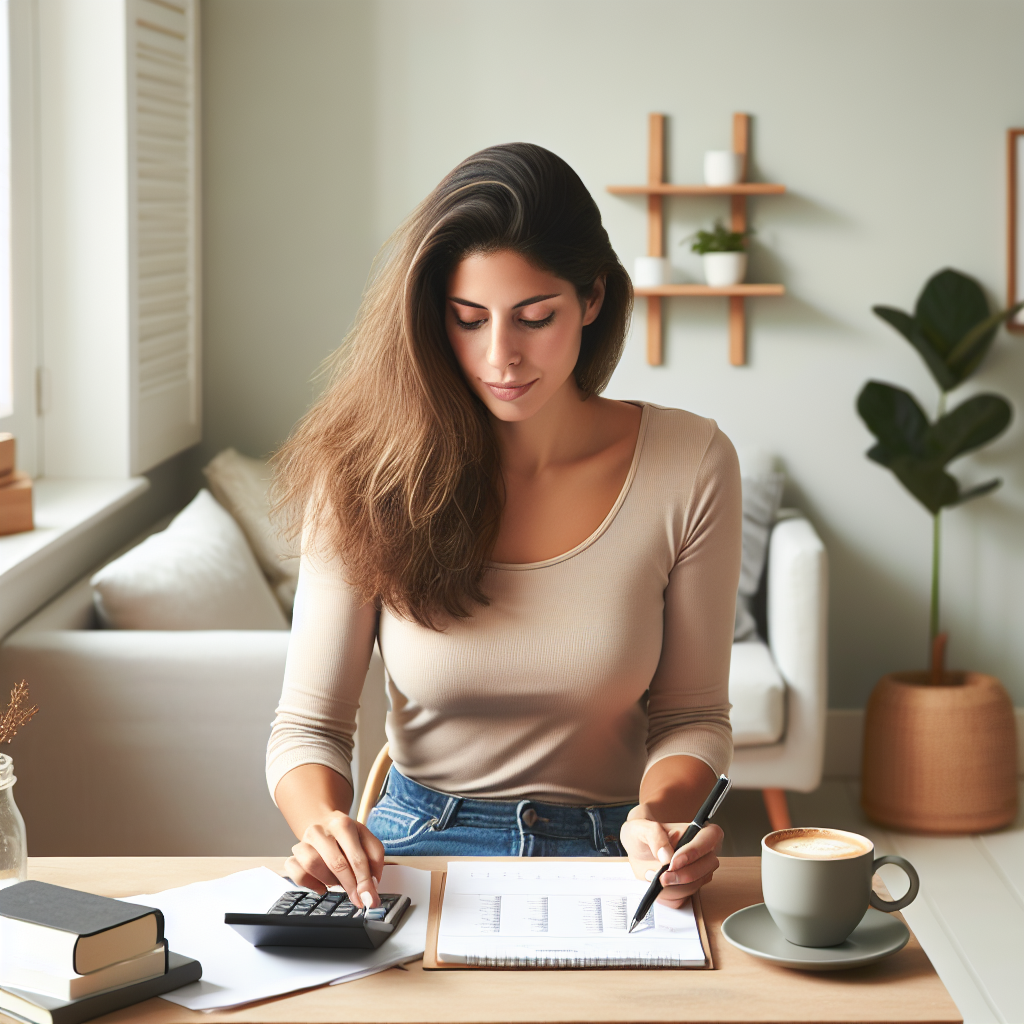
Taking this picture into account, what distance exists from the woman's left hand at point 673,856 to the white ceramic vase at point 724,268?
238cm

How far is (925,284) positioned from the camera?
10.9 feet

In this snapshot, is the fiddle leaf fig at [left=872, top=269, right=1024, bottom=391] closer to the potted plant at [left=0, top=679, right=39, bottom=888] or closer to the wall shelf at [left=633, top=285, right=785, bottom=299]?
the wall shelf at [left=633, top=285, right=785, bottom=299]

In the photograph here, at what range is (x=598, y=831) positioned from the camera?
4.39ft

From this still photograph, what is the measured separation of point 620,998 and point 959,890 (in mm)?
2088

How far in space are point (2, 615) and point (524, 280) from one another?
1242 millimetres

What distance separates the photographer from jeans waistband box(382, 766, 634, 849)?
1.34m

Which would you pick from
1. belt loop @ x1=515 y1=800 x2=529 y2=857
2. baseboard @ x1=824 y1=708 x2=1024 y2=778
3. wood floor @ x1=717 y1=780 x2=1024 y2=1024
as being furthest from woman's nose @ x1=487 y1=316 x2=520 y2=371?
baseboard @ x1=824 y1=708 x2=1024 y2=778

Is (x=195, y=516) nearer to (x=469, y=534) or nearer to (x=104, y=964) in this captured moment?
(x=469, y=534)

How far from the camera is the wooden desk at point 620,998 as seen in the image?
2.75 feet

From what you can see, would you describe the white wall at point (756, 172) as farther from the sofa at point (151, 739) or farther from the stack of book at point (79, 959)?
the stack of book at point (79, 959)

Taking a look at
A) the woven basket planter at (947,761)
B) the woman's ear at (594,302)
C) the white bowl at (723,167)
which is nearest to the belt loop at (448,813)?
the woman's ear at (594,302)

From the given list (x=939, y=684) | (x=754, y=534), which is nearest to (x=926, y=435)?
(x=754, y=534)

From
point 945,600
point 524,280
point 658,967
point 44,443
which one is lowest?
point 945,600

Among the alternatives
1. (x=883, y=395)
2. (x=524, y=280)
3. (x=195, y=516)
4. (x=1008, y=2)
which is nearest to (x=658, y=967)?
(x=524, y=280)
